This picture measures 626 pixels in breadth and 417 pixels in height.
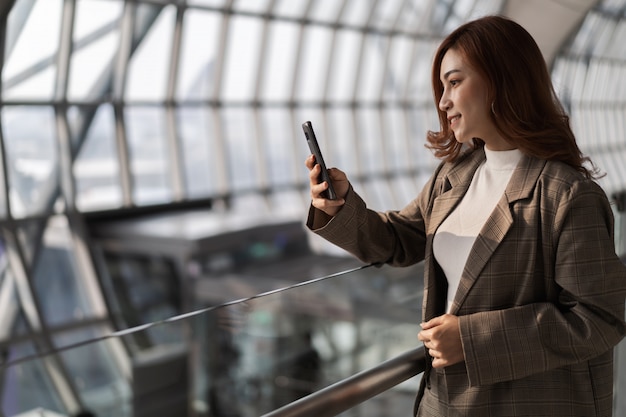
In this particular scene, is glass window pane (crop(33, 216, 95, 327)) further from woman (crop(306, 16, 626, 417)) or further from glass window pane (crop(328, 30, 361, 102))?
woman (crop(306, 16, 626, 417))

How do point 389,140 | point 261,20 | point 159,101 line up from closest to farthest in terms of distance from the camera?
point 159,101 → point 261,20 → point 389,140

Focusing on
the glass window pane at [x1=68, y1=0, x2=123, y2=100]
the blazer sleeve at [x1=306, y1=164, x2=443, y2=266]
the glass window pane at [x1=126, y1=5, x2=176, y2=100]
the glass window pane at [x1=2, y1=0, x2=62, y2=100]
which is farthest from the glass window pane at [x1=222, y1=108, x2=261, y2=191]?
the blazer sleeve at [x1=306, y1=164, x2=443, y2=266]

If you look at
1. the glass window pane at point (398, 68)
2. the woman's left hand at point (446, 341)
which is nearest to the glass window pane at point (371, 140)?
the glass window pane at point (398, 68)

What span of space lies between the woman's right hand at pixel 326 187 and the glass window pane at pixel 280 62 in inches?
607

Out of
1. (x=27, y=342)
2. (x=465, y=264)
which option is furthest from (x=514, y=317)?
(x=27, y=342)

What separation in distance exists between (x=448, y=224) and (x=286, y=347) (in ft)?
21.0

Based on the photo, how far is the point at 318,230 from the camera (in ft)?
6.56

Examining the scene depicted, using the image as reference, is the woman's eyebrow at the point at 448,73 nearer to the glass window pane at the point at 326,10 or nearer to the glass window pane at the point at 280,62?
the glass window pane at the point at 280,62

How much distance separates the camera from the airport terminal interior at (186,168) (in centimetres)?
941

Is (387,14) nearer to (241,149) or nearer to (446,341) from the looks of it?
A: (241,149)

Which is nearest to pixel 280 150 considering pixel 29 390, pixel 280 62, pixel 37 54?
pixel 280 62

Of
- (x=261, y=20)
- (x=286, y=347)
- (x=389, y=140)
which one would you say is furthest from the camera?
(x=389, y=140)

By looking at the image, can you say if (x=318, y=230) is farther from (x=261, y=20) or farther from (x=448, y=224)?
(x=261, y=20)

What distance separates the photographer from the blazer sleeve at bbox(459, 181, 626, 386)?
1599 millimetres
